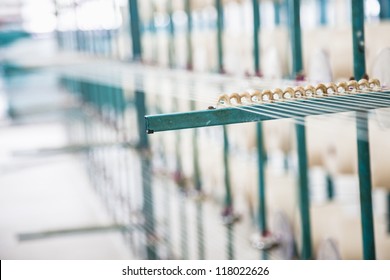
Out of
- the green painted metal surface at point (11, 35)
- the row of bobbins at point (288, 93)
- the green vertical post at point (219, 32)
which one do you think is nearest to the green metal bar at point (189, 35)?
the green vertical post at point (219, 32)

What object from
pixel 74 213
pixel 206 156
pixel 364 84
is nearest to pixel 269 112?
pixel 364 84

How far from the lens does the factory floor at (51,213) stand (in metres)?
3.30

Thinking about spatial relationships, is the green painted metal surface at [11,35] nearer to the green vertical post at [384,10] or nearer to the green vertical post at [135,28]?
the green vertical post at [135,28]

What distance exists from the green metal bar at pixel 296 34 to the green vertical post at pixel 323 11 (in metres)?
1.44

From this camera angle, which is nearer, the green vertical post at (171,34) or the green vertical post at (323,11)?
the green vertical post at (323,11)

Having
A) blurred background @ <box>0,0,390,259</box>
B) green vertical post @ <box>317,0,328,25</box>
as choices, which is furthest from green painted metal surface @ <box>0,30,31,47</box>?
green vertical post @ <box>317,0,328,25</box>

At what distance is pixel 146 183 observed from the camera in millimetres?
→ 2602

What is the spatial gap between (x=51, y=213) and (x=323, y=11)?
7.03 feet

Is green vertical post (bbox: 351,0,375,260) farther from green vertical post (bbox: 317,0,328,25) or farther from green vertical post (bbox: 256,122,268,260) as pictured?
green vertical post (bbox: 317,0,328,25)

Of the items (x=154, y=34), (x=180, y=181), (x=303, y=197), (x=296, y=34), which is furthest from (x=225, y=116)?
(x=154, y=34)

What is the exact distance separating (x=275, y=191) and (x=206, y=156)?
2.73ft

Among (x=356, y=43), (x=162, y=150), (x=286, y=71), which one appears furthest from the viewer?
(x=162, y=150)
